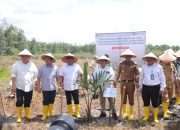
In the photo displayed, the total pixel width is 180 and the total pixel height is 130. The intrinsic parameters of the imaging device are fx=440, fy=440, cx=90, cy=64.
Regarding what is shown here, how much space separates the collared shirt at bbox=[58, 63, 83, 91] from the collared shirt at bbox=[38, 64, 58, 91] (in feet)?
0.67

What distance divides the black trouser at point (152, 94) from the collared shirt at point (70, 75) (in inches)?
63.4

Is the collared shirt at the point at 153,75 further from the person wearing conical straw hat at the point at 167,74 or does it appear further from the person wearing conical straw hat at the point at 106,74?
the person wearing conical straw hat at the point at 106,74

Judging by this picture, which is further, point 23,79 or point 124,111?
point 124,111

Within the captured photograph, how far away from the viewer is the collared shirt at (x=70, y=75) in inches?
417

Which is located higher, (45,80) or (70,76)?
(70,76)

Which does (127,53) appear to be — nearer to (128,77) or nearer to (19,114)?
(128,77)

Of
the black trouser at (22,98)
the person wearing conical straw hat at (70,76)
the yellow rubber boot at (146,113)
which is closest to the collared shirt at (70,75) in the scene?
the person wearing conical straw hat at (70,76)

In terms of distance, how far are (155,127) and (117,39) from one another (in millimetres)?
2653

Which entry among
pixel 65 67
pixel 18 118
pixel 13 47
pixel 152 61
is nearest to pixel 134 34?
pixel 152 61

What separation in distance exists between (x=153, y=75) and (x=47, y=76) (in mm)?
2556

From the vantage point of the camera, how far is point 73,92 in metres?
10.7

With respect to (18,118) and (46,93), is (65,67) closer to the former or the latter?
(46,93)

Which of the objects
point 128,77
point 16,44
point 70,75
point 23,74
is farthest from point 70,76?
point 16,44

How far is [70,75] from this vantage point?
1060 centimetres
